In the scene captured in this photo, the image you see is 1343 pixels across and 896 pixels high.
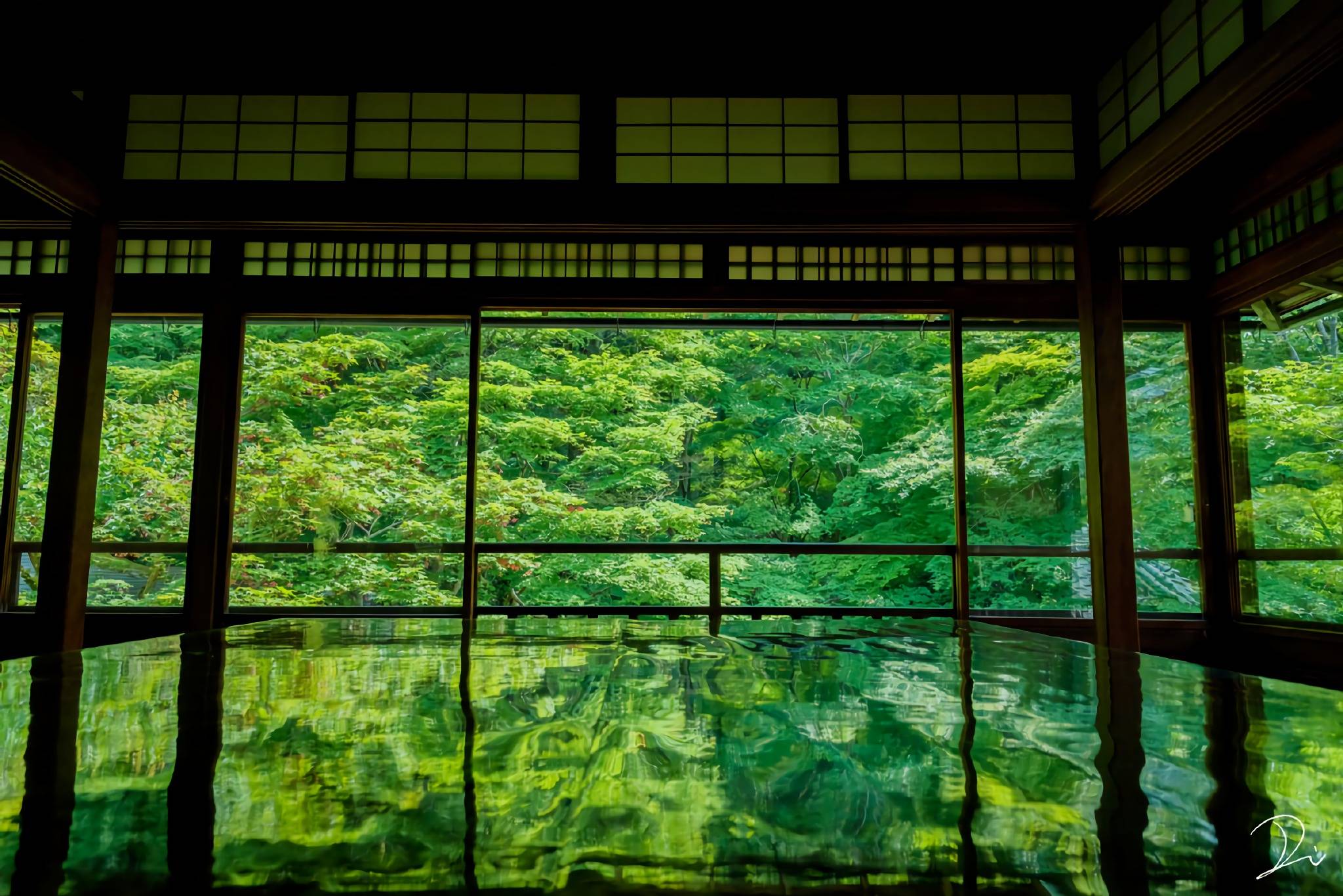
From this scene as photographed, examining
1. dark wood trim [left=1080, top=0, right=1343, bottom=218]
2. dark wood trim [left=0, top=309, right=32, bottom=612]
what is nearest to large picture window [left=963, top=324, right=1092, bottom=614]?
dark wood trim [left=1080, top=0, right=1343, bottom=218]

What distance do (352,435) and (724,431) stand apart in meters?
3.98

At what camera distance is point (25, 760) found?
20.9 inches

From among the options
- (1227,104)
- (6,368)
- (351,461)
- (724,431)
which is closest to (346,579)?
(351,461)

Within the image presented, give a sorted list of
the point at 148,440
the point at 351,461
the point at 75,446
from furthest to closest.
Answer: the point at 351,461 → the point at 148,440 → the point at 75,446

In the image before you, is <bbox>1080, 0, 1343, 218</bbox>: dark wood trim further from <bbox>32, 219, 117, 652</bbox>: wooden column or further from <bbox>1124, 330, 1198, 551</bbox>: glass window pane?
<bbox>32, 219, 117, 652</bbox>: wooden column

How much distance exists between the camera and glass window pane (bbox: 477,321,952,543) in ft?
26.6

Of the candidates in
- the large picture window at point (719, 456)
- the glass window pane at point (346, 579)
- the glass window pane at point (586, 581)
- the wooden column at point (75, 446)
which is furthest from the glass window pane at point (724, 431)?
the wooden column at point (75, 446)

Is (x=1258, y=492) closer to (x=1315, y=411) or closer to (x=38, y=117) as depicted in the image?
(x=1315, y=411)

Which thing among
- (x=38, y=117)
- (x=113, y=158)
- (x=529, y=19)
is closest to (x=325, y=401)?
(x=113, y=158)

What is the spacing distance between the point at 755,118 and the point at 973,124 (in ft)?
3.39

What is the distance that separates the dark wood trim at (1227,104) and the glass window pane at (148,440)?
5830 millimetres

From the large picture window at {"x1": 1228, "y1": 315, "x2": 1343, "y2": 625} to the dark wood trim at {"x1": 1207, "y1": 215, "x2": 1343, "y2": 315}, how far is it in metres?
0.20

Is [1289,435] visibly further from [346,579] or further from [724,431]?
[346,579]

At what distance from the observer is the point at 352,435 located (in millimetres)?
6953
